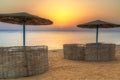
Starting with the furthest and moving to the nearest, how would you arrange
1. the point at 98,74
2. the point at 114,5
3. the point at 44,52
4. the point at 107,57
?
the point at 114,5
the point at 107,57
the point at 44,52
the point at 98,74

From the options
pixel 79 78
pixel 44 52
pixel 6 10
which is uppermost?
pixel 6 10

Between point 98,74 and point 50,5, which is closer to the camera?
point 98,74

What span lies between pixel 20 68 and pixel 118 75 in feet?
10.0

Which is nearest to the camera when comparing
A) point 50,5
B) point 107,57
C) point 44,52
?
point 44,52

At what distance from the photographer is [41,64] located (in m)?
6.56

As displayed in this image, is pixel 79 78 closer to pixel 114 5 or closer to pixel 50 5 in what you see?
pixel 114 5

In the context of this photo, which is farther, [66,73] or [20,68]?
[66,73]

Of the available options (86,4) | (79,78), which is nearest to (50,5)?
(86,4)

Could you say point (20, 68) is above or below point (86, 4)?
below

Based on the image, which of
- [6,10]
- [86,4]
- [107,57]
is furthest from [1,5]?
[107,57]

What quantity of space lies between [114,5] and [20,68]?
12968 millimetres

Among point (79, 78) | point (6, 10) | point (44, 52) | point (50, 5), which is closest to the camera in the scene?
point (79, 78)

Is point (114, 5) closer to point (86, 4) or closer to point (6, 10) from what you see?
point (86, 4)

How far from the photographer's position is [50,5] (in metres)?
19.7
